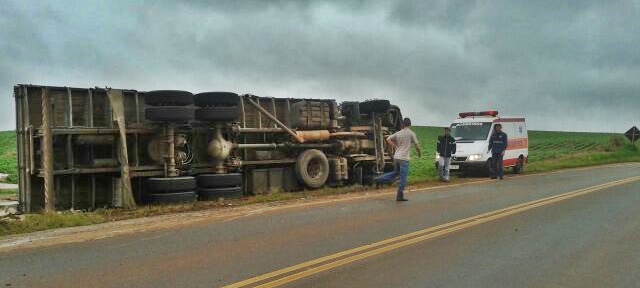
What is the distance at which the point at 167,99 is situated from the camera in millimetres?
Result: 12375

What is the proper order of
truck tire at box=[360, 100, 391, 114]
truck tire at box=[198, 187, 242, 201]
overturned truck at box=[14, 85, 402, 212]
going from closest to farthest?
overturned truck at box=[14, 85, 402, 212] → truck tire at box=[198, 187, 242, 201] → truck tire at box=[360, 100, 391, 114]

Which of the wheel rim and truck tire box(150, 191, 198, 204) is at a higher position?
the wheel rim

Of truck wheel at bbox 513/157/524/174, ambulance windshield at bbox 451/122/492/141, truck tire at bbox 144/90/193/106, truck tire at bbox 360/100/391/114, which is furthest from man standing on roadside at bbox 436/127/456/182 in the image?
truck tire at bbox 144/90/193/106

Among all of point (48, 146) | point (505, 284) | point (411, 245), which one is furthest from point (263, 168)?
point (505, 284)

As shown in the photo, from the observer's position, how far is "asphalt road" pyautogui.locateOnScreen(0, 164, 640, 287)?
5.71m

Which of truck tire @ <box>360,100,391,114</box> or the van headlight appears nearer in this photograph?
truck tire @ <box>360,100,391,114</box>

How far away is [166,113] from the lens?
12.2 m

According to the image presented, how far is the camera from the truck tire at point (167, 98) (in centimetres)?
1235

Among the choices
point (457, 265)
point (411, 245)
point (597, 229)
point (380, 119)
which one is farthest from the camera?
point (380, 119)

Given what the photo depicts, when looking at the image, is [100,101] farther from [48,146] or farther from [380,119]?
[380,119]

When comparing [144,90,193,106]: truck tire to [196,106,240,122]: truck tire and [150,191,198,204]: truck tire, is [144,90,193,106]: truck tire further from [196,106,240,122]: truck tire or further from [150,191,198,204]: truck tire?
[150,191,198,204]: truck tire

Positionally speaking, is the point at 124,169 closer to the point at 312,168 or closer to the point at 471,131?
the point at 312,168

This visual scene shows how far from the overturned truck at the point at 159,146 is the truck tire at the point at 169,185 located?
0.07 ft

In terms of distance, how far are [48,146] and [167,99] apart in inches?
100
